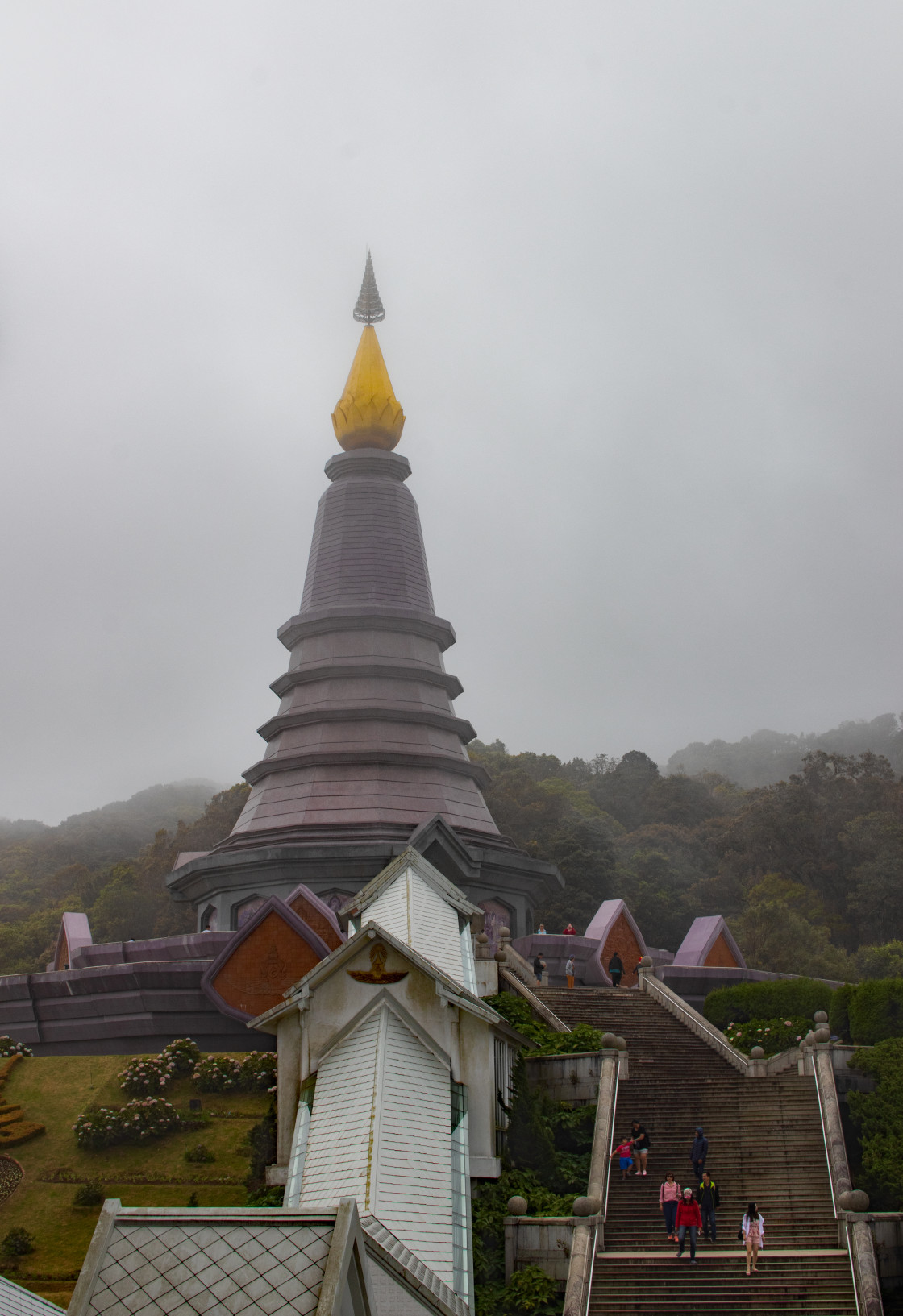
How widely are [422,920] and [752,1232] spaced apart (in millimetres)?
6868

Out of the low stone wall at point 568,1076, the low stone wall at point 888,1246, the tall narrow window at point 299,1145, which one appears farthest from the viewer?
the low stone wall at point 568,1076

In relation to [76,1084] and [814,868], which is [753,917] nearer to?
[814,868]

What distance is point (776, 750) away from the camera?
131125mm

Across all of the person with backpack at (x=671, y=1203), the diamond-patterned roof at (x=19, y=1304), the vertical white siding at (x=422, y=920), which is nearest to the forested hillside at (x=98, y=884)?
the vertical white siding at (x=422, y=920)

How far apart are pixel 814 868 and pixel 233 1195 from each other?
43205 millimetres

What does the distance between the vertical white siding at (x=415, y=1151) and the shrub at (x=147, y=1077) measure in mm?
5475

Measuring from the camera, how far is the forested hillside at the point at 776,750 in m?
114

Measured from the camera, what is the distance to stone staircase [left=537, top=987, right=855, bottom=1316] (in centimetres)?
1570

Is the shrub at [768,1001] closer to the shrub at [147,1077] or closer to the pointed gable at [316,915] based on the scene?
the pointed gable at [316,915]

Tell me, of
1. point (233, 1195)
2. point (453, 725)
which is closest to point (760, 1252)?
point (233, 1195)

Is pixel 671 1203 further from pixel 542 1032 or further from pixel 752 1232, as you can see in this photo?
pixel 542 1032

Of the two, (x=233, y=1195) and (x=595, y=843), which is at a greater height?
(x=595, y=843)

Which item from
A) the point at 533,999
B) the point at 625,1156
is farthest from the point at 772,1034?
the point at 625,1156

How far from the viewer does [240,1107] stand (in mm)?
20484
